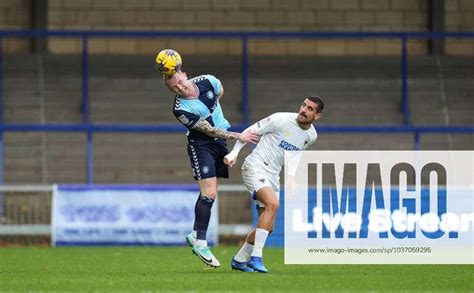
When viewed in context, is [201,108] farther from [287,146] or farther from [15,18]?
[15,18]

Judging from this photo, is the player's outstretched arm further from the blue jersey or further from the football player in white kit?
the football player in white kit

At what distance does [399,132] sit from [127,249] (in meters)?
6.59

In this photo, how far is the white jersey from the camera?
13.2 m

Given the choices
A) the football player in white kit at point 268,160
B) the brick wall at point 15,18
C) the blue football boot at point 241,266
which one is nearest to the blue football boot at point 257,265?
the football player in white kit at point 268,160

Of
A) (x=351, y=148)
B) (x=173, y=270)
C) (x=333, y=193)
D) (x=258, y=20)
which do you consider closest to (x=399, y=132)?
(x=351, y=148)

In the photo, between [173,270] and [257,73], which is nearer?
[173,270]

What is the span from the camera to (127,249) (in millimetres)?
19828

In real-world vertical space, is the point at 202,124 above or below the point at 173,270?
above

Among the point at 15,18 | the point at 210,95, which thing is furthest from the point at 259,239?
the point at 15,18

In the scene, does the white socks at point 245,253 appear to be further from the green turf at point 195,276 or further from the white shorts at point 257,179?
the white shorts at point 257,179

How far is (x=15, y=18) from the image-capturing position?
88.7ft

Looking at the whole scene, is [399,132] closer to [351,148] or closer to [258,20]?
[351,148]

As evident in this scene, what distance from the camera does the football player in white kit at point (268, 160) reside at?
13.0 metres

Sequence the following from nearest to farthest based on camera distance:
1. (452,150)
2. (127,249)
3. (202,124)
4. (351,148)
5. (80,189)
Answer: (202,124) → (127,249) → (80,189) → (452,150) → (351,148)
